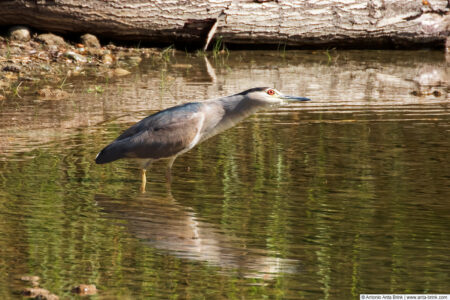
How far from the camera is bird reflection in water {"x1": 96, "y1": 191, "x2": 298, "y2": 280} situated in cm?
536

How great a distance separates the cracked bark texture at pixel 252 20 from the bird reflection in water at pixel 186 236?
23.5 feet

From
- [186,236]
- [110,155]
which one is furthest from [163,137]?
[186,236]

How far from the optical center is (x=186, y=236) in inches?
239

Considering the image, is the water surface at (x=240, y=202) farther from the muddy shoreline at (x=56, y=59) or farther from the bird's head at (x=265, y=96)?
the muddy shoreline at (x=56, y=59)

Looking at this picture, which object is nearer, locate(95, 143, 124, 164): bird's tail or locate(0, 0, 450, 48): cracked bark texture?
locate(95, 143, 124, 164): bird's tail

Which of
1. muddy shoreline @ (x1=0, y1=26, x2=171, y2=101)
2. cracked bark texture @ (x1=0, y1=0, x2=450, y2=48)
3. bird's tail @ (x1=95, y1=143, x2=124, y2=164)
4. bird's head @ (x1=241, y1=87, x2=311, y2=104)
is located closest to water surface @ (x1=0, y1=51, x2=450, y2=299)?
bird's tail @ (x1=95, y1=143, x2=124, y2=164)

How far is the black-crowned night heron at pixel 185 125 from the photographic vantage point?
724 centimetres

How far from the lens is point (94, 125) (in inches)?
379

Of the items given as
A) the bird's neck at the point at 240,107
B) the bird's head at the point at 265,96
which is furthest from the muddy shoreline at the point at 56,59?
the bird's head at the point at 265,96

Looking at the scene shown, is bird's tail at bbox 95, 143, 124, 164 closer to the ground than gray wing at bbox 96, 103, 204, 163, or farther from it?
closer to the ground

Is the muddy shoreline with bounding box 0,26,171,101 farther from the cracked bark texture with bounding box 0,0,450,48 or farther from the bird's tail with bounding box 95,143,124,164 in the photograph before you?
the bird's tail with bounding box 95,143,124,164

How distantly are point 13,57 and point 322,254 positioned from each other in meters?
8.88

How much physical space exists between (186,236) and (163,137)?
1.44 meters

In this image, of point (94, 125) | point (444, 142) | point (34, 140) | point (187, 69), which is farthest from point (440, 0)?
point (34, 140)
